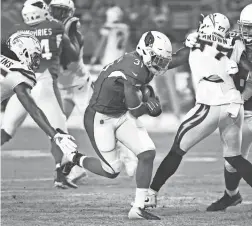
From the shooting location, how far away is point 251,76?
8.31m

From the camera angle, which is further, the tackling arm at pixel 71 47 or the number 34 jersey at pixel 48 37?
the tackling arm at pixel 71 47

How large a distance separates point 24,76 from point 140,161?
48.8 inches

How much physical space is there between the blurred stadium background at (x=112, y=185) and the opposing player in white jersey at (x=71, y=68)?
0.85 metres

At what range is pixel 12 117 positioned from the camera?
9.49 meters

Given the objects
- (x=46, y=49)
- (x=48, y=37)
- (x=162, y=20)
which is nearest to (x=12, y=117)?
(x=46, y=49)

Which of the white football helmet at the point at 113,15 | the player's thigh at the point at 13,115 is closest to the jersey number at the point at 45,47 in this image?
the player's thigh at the point at 13,115

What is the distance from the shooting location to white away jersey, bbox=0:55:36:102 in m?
7.87

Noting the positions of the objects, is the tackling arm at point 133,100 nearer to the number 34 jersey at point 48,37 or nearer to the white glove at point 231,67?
the white glove at point 231,67

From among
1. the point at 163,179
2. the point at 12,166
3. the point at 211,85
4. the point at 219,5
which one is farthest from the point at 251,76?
the point at 219,5

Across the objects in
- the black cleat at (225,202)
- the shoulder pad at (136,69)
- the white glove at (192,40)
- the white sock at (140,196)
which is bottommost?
the black cleat at (225,202)

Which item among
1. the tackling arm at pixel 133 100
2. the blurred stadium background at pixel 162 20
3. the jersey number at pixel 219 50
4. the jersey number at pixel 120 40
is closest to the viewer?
the tackling arm at pixel 133 100

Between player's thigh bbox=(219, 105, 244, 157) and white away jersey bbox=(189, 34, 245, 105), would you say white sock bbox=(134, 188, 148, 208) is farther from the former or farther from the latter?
white away jersey bbox=(189, 34, 245, 105)

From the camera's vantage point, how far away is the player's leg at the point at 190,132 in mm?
7836

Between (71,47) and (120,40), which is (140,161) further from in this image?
(120,40)
